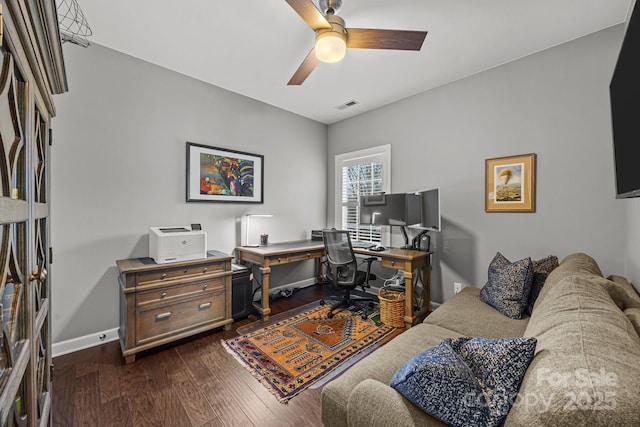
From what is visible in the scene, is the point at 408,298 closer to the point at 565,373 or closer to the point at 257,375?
the point at 257,375

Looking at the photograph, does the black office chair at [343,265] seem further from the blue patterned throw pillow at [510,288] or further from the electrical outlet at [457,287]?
the blue patterned throw pillow at [510,288]

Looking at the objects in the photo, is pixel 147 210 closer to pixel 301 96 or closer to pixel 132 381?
pixel 132 381

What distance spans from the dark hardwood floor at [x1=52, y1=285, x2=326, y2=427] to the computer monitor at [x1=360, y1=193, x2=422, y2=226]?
6.99 ft

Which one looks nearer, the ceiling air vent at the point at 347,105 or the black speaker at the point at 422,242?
the black speaker at the point at 422,242

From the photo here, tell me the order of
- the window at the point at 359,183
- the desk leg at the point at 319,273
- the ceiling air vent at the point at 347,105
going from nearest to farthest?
the ceiling air vent at the point at 347,105, the window at the point at 359,183, the desk leg at the point at 319,273

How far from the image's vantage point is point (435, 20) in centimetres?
212

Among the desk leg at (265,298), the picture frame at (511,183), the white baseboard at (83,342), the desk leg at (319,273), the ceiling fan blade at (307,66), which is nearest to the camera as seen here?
the ceiling fan blade at (307,66)

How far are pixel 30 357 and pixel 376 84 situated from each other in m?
3.50

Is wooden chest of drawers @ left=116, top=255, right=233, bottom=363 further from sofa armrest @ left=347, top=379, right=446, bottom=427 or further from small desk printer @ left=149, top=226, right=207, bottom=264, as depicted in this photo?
sofa armrest @ left=347, top=379, right=446, bottom=427

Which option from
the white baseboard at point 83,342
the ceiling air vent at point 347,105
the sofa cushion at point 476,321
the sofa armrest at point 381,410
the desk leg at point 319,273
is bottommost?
the white baseboard at point 83,342

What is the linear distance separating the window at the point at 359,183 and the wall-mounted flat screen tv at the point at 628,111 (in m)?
2.57

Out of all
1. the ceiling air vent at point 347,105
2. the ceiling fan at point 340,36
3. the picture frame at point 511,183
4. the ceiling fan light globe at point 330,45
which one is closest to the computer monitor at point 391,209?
the picture frame at point 511,183

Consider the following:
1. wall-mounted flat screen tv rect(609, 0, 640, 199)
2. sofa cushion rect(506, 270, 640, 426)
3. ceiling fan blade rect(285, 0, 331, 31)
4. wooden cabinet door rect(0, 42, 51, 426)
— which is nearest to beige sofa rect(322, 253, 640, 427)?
→ sofa cushion rect(506, 270, 640, 426)

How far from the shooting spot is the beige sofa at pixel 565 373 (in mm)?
567
